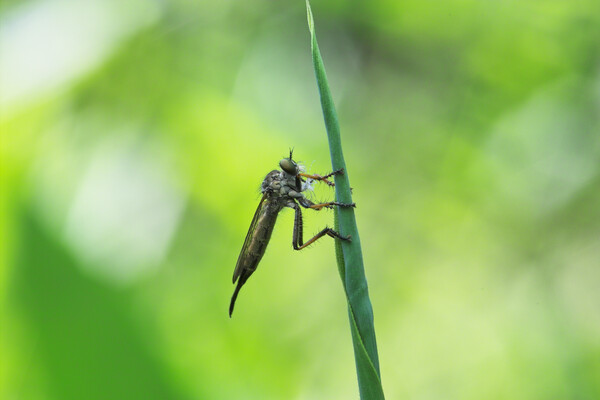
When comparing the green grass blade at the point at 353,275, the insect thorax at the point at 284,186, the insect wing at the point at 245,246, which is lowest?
the green grass blade at the point at 353,275

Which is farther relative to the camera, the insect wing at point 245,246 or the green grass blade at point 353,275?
the insect wing at point 245,246

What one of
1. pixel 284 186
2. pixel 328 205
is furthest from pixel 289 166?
pixel 328 205

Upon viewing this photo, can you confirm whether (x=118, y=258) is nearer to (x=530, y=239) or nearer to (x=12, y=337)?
(x=12, y=337)

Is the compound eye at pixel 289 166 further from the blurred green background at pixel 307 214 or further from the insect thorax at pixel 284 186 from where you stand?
the blurred green background at pixel 307 214

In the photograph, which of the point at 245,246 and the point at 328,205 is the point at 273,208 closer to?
the point at 245,246

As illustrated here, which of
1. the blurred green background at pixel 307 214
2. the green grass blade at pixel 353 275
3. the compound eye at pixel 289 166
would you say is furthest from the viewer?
the blurred green background at pixel 307 214

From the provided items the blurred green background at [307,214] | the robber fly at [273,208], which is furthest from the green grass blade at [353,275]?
the blurred green background at [307,214]
